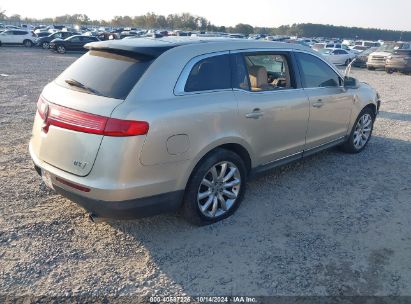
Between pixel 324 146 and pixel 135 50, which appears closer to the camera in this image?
pixel 135 50

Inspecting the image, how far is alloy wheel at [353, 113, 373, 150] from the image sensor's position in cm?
587

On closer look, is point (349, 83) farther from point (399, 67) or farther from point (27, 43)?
point (27, 43)

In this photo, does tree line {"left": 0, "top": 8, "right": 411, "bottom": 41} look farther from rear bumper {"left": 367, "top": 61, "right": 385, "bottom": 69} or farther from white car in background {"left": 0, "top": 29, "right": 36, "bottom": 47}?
rear bumper {"left": 367, "top": 61, "right": 385, "bottom": 69}

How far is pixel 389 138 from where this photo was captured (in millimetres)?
6941

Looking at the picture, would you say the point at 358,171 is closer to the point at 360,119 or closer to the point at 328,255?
the point at 360,119

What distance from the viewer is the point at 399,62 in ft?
66.4

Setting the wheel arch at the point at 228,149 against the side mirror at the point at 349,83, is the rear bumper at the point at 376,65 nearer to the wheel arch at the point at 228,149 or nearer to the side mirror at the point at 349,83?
the side mirror at the point at 349,83

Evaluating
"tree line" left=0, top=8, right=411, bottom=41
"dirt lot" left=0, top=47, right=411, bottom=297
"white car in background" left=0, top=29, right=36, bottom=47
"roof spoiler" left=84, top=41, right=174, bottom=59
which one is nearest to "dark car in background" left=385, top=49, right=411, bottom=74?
"dirt lot" left=0, top=47, right=411, bottom=297

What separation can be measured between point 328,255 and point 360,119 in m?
3.27

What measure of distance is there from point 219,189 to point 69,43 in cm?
2764

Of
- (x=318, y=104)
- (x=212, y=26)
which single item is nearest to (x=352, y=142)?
(x=318, y=104)

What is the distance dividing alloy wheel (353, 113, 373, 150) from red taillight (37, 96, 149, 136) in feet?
13.7

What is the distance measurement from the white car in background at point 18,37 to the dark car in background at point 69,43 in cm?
689

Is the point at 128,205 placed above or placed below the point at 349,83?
below
